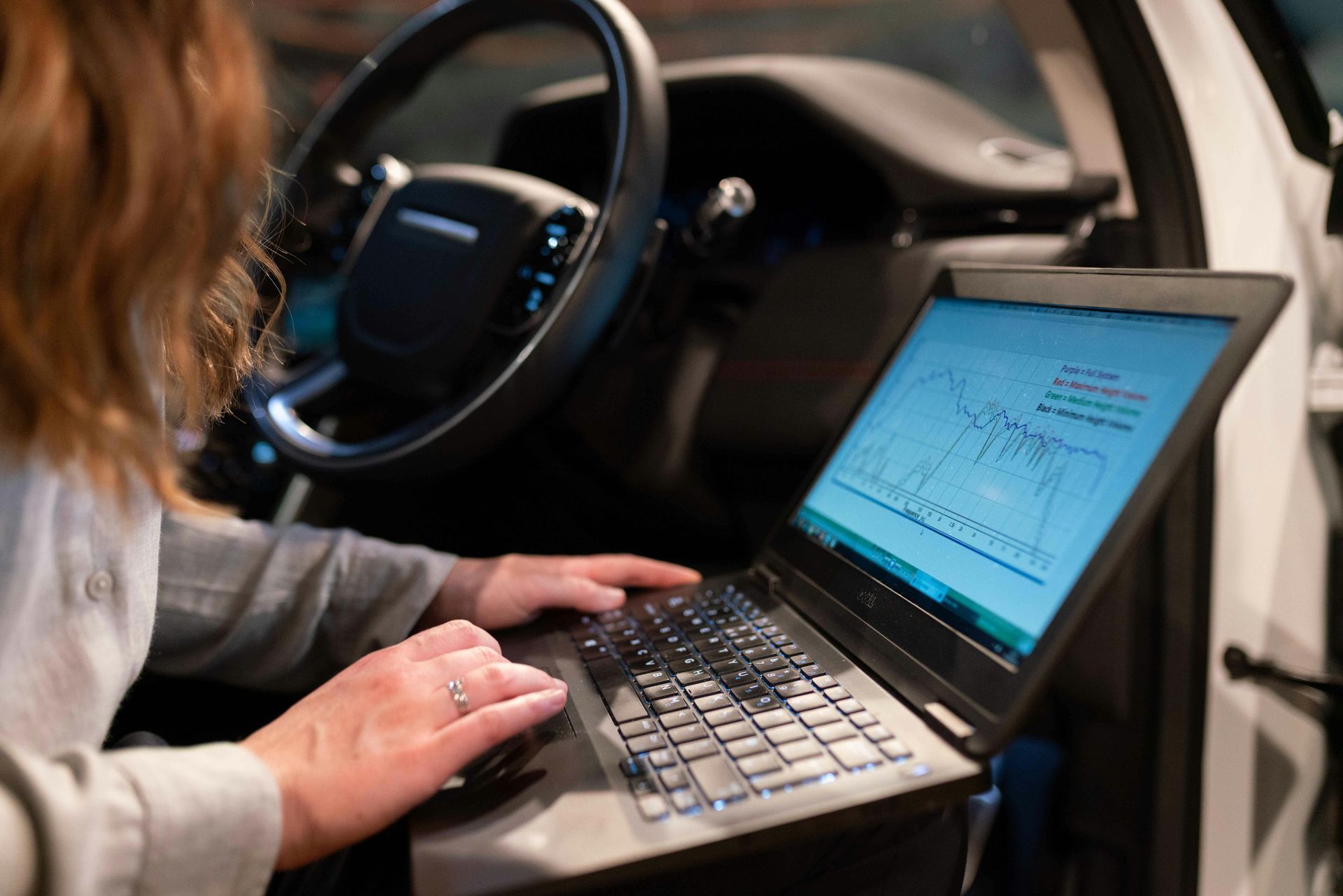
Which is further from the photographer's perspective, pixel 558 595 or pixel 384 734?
pixel 558 595

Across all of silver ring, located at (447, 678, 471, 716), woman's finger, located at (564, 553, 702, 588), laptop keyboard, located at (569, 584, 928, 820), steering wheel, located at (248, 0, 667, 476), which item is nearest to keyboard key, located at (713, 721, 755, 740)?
laptop keyboard, located at (569, 584, 928, 820)

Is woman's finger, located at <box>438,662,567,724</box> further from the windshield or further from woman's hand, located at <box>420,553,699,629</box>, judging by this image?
the windshield

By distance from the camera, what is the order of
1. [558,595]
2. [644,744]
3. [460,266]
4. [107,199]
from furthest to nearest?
[460,266]
[558,595]
[644,744]
[107,199]

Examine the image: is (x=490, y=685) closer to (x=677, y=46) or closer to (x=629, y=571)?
(x=629, y=571)

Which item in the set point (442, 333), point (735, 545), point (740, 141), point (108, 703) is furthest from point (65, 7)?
point (740, 141)

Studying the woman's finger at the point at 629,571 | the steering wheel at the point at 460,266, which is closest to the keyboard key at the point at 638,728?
the woman's finger at the point at 629,571

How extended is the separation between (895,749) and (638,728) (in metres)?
0.13

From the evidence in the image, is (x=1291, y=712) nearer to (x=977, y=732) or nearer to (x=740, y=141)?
(x=977, y=732)

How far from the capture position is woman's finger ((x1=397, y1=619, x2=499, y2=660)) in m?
0.48

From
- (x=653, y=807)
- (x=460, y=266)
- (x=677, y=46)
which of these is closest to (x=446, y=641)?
(x=653, y=807)

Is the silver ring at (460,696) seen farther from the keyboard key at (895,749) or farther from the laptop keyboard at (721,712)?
the keyboard key at (895,749)

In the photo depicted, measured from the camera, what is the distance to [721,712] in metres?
0.45

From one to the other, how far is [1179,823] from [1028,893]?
146 mm

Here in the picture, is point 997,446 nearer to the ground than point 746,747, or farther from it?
farther from it
